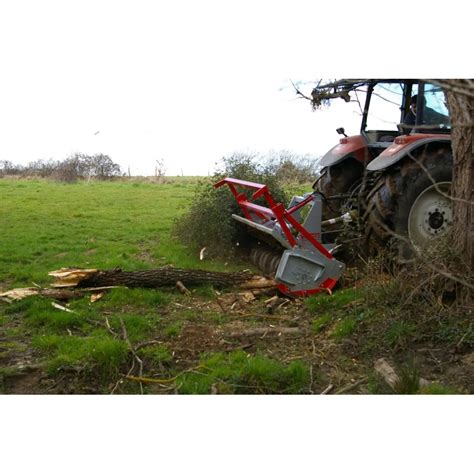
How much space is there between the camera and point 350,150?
587 cm

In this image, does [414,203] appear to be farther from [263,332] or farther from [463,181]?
[263,332]

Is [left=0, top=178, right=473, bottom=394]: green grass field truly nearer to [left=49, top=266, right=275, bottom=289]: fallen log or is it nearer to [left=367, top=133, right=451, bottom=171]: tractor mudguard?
Answer: [left=49, top=266, right=275, bottom=289]: fallen log

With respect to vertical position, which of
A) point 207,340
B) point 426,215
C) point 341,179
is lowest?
point 207,340

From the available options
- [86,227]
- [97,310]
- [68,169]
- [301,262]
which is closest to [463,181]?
[301,262]

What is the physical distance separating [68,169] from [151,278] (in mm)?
8416

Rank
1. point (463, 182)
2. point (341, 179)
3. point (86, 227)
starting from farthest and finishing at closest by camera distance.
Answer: point (86, 227), point (341, 179), point (463, 182)

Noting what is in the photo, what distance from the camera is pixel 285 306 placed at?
4.68m

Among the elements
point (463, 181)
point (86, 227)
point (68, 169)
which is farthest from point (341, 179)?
point (68, 169)

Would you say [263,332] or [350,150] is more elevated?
[350,150]

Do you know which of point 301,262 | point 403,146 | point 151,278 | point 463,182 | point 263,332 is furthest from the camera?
point 151,278

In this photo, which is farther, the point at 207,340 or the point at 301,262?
the point at 301,262

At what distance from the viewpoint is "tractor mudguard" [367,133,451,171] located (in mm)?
4613

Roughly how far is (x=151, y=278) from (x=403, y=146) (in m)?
2.34

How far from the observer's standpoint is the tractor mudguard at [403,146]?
4.61 metres
